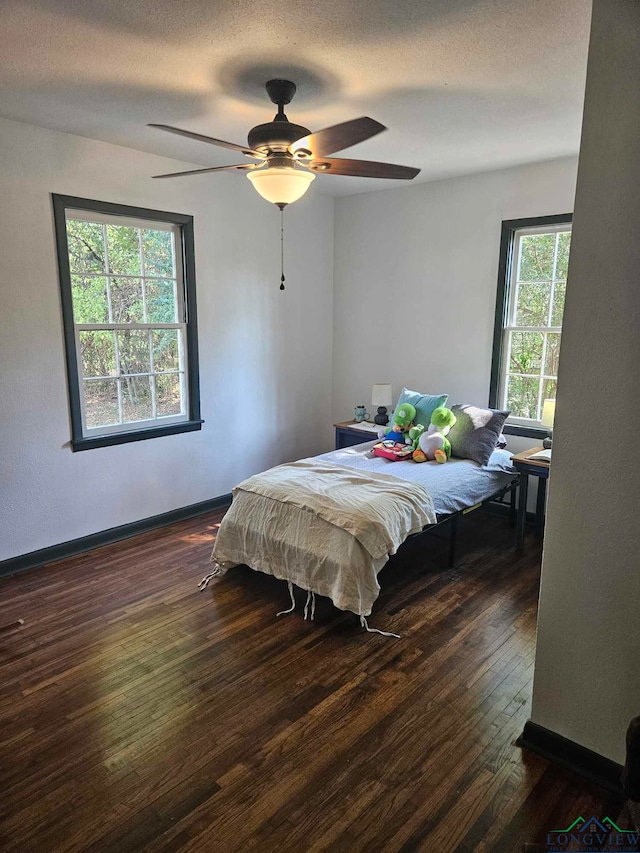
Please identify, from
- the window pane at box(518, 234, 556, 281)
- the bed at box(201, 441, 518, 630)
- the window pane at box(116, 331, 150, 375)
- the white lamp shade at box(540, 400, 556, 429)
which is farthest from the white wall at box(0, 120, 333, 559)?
the white lamp shade at box(540, 400, 556, 429)

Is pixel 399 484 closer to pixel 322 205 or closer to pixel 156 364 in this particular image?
pixel 156 364

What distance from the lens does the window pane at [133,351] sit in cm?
408

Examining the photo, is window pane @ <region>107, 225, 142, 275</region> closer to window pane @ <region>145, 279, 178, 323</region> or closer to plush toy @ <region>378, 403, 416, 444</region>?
window pane @ <region>145, 279, 178, 323</region>

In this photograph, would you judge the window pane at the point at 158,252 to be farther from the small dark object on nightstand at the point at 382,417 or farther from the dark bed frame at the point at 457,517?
the dark bed frame at the point at 457,517

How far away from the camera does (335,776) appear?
201 centimetres

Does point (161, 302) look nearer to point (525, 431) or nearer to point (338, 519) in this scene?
point (338, 519)

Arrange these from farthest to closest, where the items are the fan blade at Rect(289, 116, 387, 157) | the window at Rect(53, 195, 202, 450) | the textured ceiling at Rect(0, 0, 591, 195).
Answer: the window at Rect(53, 195, 202, 450) < the fan blade at Rect(289, 116, 387, 157) < the textured ceiling at Rect(0, 0, 591, 195)

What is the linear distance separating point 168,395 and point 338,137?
261 centimetres

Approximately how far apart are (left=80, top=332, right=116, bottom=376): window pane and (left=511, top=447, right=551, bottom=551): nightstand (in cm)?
294

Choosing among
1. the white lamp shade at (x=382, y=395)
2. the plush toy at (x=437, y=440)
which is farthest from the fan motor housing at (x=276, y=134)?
the white lamp shade at (x=382, y=395)

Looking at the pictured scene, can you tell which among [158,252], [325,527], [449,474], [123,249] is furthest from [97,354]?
[449,474]

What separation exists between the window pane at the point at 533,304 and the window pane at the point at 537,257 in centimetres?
7

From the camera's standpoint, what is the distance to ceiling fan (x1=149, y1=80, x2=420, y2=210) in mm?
2426

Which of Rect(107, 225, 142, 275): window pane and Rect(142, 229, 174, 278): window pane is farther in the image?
Rect(142, 229, 174, 278): window pane
